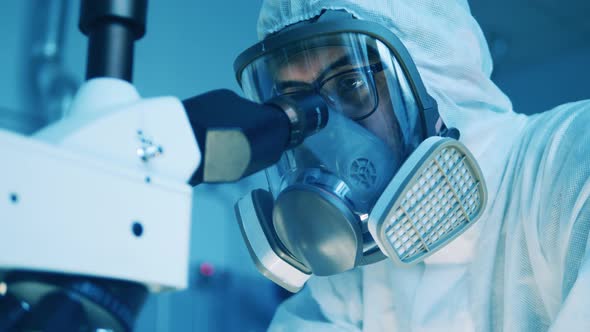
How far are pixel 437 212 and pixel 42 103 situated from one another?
2.47ft

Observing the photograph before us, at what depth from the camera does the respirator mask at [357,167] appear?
0.80 metres

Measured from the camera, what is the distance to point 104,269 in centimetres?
39

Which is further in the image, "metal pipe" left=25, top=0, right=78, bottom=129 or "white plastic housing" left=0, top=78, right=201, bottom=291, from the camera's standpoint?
"metal pipe" left=25, top=0, right=78, bottom=129

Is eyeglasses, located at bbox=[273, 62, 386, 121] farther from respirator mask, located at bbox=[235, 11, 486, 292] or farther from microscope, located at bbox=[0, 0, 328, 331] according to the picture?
microscope, located at bbox=[0, 0, 328, 331]

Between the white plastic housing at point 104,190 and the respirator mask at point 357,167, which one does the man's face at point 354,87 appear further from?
the white plastic housing at point 104,190

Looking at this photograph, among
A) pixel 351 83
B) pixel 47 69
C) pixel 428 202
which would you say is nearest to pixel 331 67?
pixel 351 83

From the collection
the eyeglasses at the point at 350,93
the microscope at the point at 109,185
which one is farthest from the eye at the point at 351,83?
the microscope at the point at 109,185

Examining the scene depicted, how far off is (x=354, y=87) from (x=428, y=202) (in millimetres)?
249

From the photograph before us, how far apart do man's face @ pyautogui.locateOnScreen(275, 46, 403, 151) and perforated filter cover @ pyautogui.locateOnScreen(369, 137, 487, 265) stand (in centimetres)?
11

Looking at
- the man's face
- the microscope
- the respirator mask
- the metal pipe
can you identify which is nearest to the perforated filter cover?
the respirator mask

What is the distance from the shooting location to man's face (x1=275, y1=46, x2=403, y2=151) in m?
0.92

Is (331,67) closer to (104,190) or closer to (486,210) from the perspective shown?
(486,210)

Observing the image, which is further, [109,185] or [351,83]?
[351,83]

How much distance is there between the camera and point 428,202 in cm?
81
